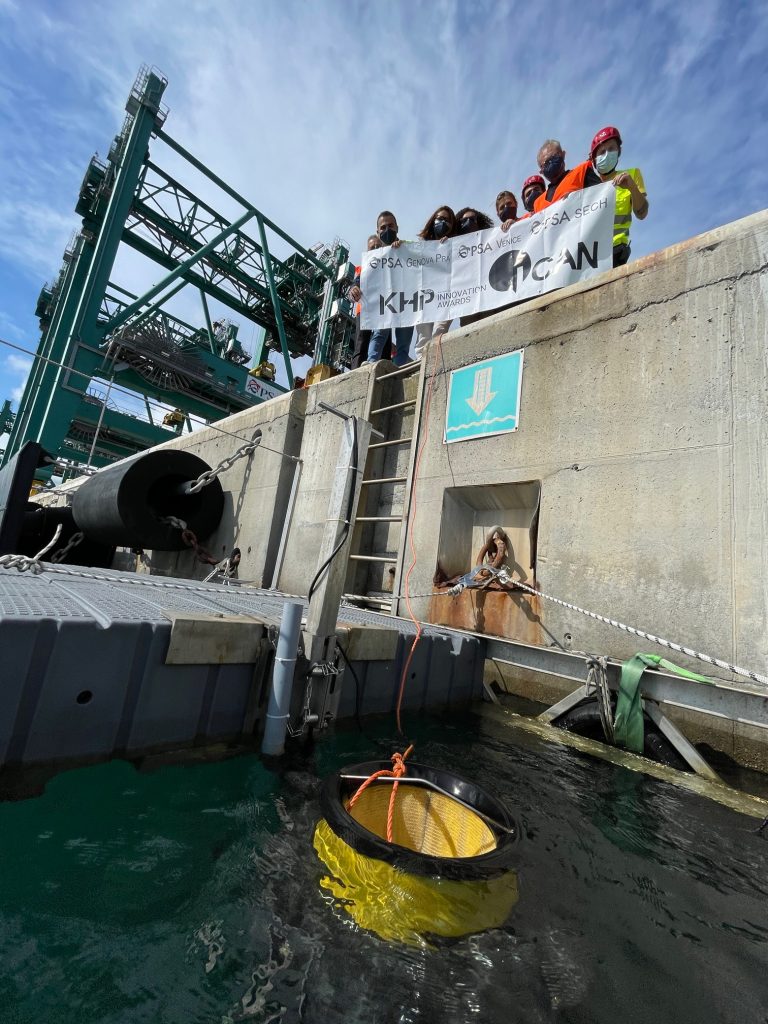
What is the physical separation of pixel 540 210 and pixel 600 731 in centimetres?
593

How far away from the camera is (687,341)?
4.12 meters

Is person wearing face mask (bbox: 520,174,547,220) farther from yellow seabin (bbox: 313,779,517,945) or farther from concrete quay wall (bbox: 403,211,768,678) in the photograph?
yellow seabin (bbox: 313,779,517,945)

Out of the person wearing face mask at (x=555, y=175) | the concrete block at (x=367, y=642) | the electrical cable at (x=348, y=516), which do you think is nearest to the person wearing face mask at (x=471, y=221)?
the person wearing face mask at (x=555, y=175)

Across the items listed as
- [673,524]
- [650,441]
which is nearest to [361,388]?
[650,441]

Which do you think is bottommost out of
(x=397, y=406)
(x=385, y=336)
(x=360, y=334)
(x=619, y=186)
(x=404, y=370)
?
(x=397, y=406)

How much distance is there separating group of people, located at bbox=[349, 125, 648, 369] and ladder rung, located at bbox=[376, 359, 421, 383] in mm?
303

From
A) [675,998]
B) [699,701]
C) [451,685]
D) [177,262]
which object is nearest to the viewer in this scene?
[675,998]

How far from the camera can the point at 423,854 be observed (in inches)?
71.0

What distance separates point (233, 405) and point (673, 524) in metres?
27.6

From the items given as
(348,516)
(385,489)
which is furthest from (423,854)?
(385,489)

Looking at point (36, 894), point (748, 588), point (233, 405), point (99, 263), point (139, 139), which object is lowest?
point (36, 894)

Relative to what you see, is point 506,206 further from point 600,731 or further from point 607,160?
point 600,731

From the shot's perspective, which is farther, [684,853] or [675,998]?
[684,853]

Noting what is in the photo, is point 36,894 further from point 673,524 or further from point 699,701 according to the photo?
point 673,524
